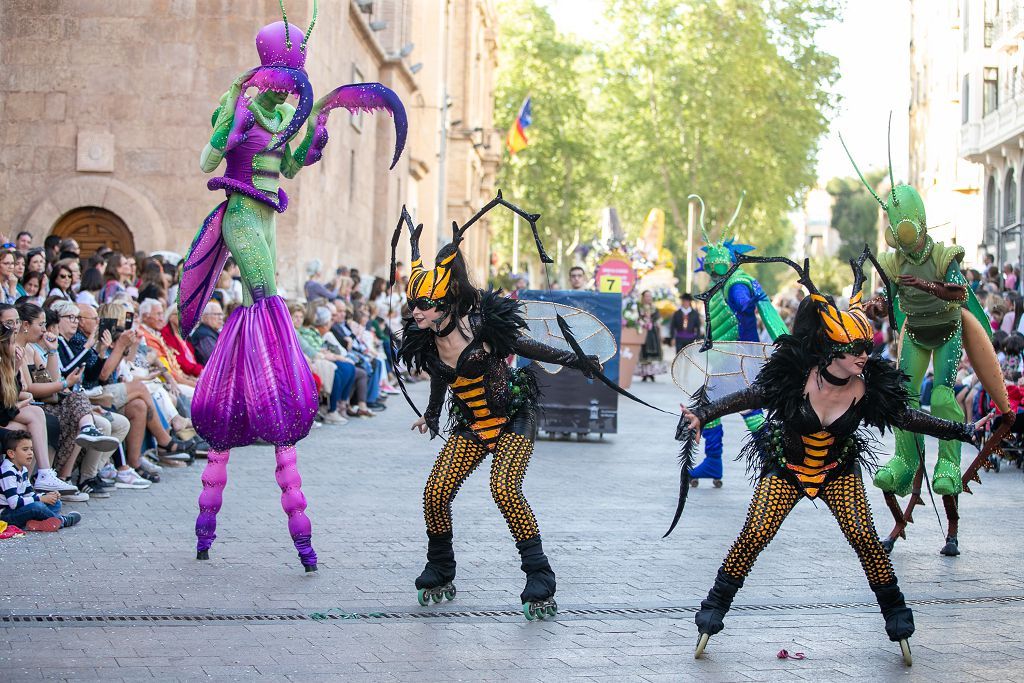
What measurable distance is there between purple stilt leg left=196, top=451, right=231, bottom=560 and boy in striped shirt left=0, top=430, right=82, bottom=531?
142 cm

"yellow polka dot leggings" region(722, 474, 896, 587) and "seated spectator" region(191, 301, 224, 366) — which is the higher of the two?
"seated spectator" region(191, 301, 224, 366)

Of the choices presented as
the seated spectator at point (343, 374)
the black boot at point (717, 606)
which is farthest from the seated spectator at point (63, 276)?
the black boot at point (717, 606)

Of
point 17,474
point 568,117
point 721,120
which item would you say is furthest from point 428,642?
point 568,117

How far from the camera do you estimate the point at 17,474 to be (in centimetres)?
920

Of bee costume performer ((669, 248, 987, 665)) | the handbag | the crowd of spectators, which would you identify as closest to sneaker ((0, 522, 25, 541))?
the crowd of spectators

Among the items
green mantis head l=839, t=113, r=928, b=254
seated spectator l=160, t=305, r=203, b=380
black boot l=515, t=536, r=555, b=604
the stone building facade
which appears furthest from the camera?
the stone building facade

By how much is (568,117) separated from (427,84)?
91.1ft

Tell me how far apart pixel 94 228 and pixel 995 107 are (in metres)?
33.2

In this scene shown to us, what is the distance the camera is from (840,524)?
640 cm

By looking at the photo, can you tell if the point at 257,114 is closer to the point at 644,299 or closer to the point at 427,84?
the point at 644,299

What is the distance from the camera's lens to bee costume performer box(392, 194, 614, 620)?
23.5ft

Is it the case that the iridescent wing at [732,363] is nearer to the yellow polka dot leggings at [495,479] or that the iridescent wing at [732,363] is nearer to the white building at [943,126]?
the yellow polka dot leggings at [495,479]

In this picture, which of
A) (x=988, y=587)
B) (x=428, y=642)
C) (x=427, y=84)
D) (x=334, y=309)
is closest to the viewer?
(x=428, y=642)

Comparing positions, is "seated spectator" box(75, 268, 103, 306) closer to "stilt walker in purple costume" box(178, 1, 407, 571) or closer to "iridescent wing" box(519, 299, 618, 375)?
"stilt walker in purple costume" box(178, 1, 407, 571)
